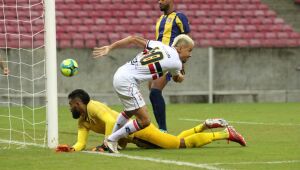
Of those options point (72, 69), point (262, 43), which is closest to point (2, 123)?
point (72, 69)

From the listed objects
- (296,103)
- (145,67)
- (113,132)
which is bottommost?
(296,103)

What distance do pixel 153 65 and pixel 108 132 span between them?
0.98 meters

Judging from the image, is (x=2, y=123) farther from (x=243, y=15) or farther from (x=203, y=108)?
(x=243, y=15)

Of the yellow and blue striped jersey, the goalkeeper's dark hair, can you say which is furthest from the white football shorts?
the yellow and blue striped jersey

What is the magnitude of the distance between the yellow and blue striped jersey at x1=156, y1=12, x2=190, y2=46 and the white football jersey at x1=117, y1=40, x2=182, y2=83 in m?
3.11

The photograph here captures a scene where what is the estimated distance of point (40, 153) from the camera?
10016 mm

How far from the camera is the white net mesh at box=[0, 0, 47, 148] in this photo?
14.1m

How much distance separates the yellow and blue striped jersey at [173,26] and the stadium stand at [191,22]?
8979 mm

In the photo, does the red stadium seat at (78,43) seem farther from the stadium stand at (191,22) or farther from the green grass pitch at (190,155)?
the green grass pitch at (190,155)

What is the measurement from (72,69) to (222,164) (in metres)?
3.63

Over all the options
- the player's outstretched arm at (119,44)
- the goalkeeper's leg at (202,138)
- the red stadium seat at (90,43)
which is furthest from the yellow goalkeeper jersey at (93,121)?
the red stadium seat at (90,43)

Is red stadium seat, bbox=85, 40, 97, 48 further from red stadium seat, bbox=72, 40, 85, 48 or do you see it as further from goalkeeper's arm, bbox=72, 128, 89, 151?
goalkeeper's arm, bbox=72, 128, 89, 151

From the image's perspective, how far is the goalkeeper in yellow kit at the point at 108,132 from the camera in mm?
10281

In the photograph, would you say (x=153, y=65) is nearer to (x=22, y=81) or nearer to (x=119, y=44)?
(x=119, y=44)
